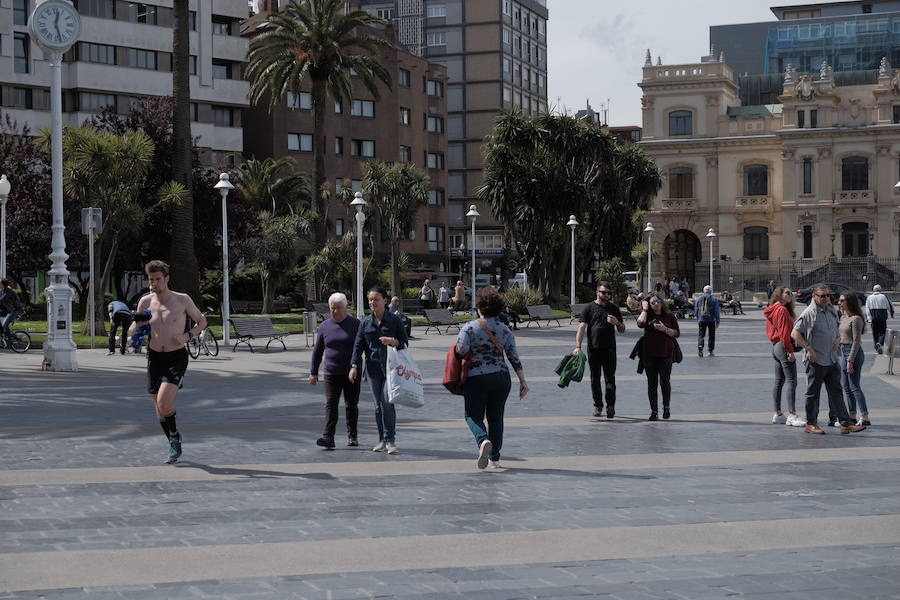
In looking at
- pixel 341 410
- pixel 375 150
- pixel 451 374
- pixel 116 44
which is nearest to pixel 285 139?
pixel 375 150

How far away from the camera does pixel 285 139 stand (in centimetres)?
7425

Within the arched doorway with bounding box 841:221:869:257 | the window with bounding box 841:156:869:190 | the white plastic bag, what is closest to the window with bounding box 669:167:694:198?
the window with bounding box 841:156:869:190

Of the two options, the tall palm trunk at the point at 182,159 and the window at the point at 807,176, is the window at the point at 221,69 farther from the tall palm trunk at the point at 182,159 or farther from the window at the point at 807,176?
the window at the point at 807,176

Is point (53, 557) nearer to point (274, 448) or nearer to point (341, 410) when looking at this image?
point (274, 448)

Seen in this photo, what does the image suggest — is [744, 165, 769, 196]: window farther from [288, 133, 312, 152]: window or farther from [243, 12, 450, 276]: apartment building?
[288, 133, 312, 152]: window

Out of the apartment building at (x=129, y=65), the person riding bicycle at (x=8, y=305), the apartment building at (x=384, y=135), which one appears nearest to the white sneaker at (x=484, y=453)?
the person riding bicycle at (x=8, y=305)

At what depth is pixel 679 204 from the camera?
3620 inches

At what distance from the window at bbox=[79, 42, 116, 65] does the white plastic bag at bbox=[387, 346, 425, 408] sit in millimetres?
58053

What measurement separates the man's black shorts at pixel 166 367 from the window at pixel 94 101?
56.9m

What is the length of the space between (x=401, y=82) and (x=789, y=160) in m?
29.6

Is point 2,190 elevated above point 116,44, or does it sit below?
below

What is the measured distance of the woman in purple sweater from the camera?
12086 millimetres

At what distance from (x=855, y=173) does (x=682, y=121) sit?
13.3m

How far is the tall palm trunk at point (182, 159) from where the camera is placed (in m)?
33.8
